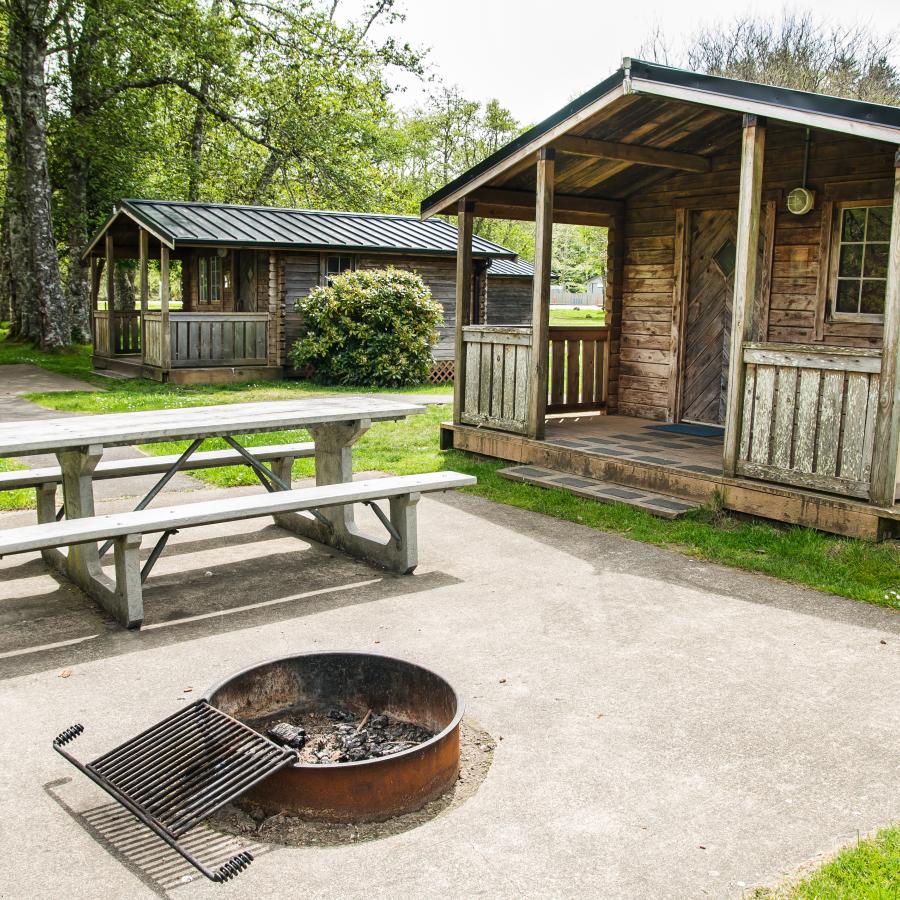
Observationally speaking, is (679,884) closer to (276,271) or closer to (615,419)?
(615,419)

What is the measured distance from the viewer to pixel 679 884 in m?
2.90

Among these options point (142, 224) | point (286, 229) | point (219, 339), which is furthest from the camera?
point (286, 229)

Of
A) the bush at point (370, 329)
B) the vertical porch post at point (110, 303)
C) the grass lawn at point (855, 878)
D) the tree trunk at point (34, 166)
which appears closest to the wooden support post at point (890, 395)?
the grass lawn at point (855, 878)

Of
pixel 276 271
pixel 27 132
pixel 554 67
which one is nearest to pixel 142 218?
pixel 276 271

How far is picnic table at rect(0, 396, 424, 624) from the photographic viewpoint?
17.8 ft

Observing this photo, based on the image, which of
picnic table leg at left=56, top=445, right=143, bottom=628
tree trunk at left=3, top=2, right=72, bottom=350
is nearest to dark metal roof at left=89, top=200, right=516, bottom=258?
tree trunk at left=3, top=2, right=72, bottom=350

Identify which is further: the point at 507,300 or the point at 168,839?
the point at 507,300

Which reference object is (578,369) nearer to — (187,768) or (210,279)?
(187,768)

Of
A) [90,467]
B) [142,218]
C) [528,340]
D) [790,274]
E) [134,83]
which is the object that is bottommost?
[90,467]

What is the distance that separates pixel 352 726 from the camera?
375 cm

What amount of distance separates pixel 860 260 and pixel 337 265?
1244cm

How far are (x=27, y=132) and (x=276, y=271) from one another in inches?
264

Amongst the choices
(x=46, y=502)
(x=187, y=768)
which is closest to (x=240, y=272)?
(x=46, y=502)

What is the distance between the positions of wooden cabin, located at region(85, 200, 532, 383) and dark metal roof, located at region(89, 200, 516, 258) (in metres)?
0.02
